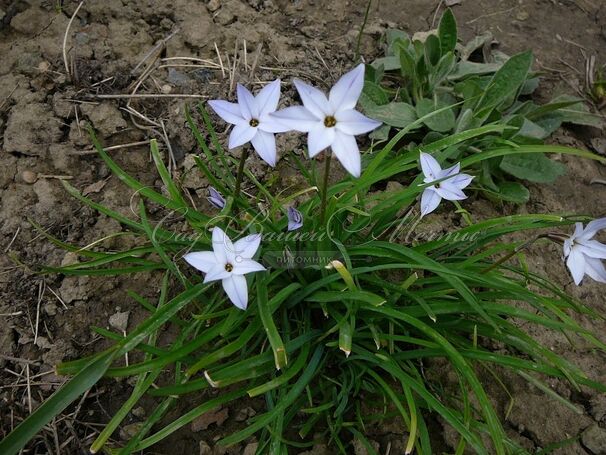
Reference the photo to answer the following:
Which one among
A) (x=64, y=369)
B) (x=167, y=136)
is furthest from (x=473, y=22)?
(x=64, y=369)

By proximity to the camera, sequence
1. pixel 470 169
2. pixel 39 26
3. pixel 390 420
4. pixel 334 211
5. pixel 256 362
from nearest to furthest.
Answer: pixel 256 362 < pixel 334 211 < pixel 390 420 < pixel 470 169 < pixel 39 26

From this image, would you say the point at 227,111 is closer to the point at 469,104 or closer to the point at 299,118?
the point at 299,118

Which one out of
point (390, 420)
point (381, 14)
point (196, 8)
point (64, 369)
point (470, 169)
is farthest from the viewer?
point (381, 14)

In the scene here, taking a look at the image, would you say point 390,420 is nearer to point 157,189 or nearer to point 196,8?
point 157,189

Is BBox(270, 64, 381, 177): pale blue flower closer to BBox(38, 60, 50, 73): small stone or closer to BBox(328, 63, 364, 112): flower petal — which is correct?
BBox(328, 63, 364, 112): flower petal

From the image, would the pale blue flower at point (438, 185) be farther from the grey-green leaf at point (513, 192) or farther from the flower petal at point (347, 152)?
the grey-green leaf at point (513, 192)

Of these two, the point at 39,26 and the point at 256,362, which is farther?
the point at 39,26

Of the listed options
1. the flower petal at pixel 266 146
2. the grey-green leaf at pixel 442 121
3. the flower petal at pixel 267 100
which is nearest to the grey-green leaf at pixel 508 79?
the grey-green leaf at pixel 442 121
